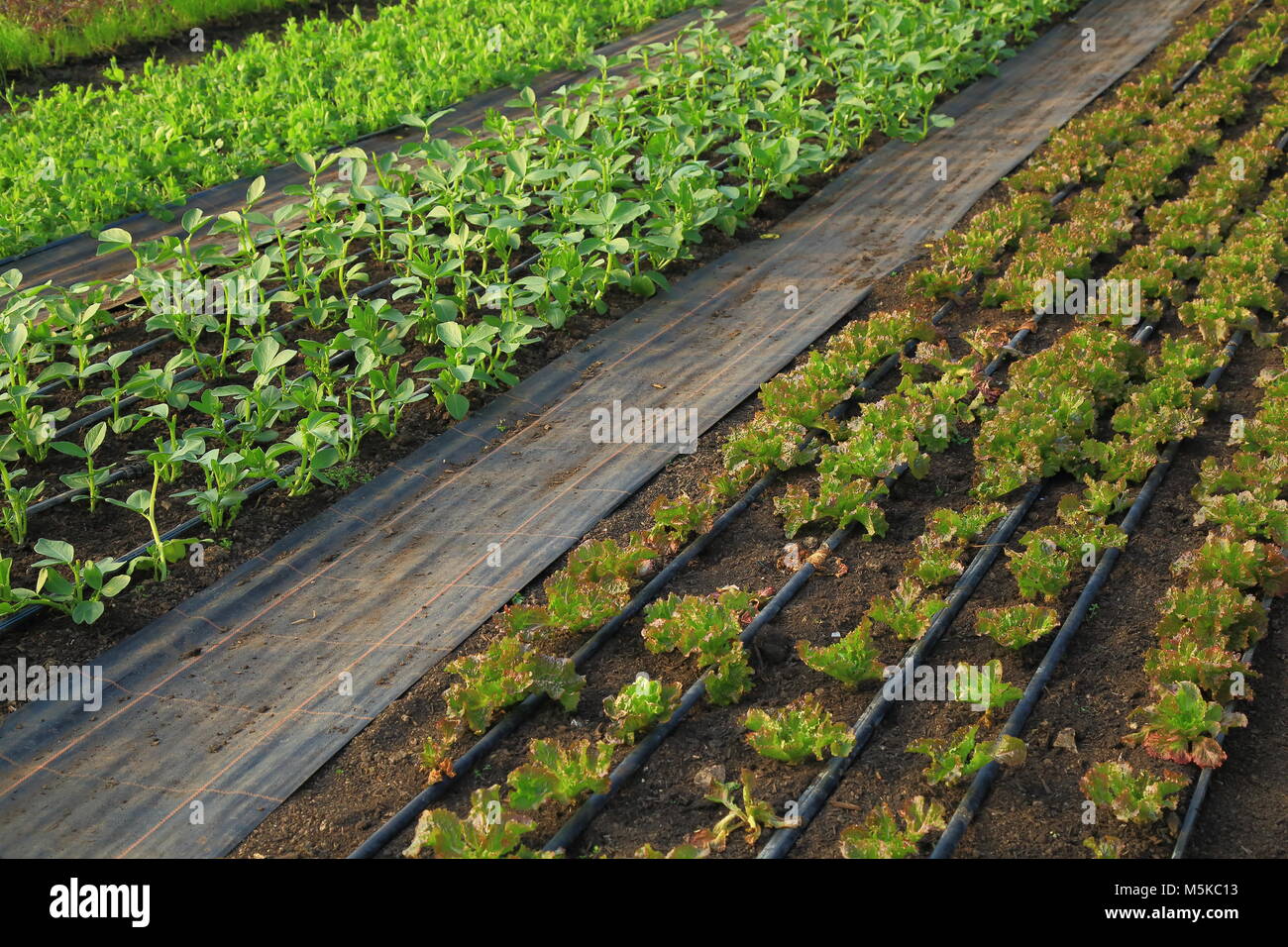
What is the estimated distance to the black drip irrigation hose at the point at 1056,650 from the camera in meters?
3.15

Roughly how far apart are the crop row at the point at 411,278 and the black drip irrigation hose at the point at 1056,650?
2.65 m

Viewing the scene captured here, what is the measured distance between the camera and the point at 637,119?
7188 millimetres

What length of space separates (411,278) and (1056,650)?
3.50 meters

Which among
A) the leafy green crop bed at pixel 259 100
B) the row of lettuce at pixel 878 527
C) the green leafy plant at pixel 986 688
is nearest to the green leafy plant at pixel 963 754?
the row of lettuce at pixel 878 527

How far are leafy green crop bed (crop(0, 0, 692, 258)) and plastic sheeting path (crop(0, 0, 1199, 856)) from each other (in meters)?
3.15

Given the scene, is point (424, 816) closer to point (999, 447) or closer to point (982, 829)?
point (982, 829)

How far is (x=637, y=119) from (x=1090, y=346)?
3285 millimetres

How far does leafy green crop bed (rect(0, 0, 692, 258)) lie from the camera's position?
686 centimetres

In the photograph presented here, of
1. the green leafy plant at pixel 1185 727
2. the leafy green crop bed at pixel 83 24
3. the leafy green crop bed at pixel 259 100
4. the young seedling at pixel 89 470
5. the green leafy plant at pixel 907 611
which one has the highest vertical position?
the leafy green crop bed at pixel 83 24

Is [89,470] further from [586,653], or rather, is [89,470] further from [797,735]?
[797,735]

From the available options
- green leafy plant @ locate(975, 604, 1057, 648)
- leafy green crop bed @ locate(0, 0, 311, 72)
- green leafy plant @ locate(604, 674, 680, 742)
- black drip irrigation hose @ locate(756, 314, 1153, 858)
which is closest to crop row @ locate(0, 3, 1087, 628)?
green leafy plant @ locate(604, 674, 680, 742)

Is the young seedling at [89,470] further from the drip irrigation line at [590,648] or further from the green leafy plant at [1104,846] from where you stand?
the green leafy plant at [1104,846]

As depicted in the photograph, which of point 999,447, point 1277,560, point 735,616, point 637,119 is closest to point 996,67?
point 637,119

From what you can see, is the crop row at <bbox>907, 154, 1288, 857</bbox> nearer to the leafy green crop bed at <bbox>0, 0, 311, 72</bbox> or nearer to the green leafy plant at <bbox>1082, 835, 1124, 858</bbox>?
the green leafy plant at <bbox>1082, 835, 1124, 858</bbox>
